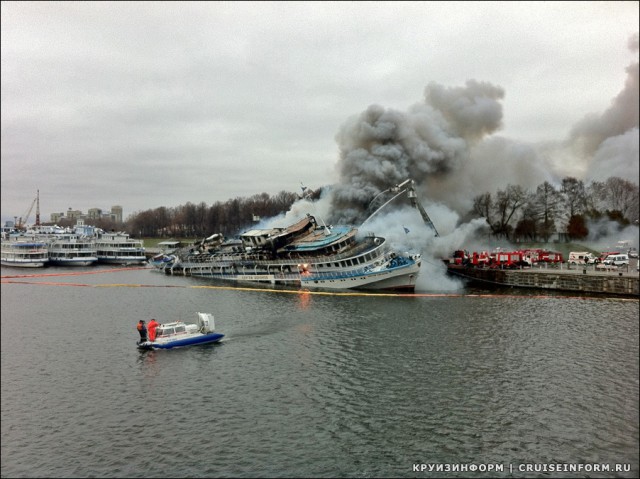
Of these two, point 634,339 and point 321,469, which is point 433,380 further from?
point 634,339

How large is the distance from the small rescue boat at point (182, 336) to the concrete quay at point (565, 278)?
4565cm

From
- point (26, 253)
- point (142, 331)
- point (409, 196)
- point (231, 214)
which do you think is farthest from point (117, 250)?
point (142, 331)

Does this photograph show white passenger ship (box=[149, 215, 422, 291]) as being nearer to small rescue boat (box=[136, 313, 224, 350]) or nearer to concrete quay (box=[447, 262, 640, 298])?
concrete quay (box=[447, 262, 640, 298])

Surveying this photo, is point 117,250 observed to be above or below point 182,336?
above

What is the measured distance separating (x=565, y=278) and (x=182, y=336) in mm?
48840

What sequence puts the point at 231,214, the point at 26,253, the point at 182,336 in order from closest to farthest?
the point at 182,336
the point at 26,253
the point at 231,214

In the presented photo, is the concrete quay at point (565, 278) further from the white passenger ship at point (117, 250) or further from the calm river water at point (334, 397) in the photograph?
the white passenger ship at point (117, 250)

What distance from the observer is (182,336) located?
35438 mm

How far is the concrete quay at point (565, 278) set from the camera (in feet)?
173

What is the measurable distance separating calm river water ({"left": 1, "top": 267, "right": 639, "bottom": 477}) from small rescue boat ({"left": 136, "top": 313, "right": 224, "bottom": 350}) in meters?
0.96

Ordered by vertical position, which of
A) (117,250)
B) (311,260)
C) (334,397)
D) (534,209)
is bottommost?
(334,397)

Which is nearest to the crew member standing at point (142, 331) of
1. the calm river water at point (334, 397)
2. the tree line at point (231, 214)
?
the calm river water at point (334, 397)

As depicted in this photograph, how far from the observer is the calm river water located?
18.5m

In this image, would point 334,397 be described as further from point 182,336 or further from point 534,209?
point 534,209
